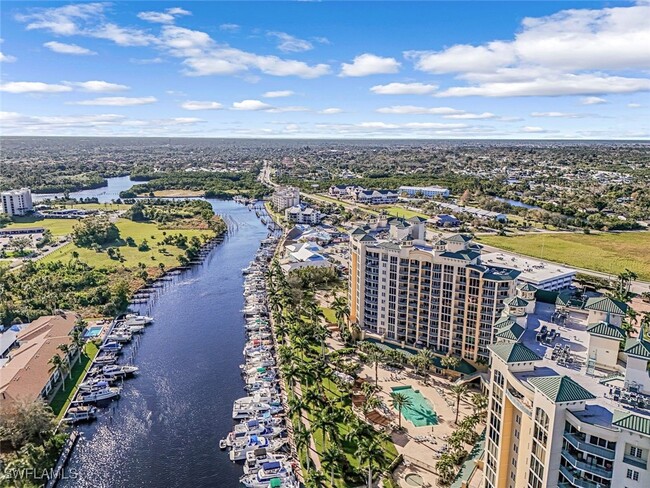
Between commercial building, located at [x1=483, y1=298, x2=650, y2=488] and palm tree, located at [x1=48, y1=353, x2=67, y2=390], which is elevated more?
commercial building, located at [x1=483, y1=298, x2=650, y2=488]

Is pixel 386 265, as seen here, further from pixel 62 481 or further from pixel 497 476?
pixel 62 481

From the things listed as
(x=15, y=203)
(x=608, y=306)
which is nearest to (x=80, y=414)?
(x=608, y=306)

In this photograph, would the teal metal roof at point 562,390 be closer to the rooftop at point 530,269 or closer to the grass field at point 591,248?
the rooftop at point 530,269

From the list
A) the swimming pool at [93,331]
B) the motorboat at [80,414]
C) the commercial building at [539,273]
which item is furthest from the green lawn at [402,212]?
the motorboat at [80,414]

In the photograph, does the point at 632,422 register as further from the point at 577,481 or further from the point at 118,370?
the point at 118,370

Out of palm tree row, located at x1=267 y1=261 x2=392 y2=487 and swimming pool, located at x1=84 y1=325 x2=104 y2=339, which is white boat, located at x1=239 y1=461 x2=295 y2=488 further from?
swimming pool, located at x1=84 y1=325 x2=104 y2=339

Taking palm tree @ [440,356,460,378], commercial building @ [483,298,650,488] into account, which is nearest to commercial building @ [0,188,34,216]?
palm tree @ [440,356,460,378]

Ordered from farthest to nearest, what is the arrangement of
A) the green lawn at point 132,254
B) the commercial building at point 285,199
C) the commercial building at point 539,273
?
the commercial building at point 285,199 → the green lawn at point 132,254 → the commercial building at point 539,273
